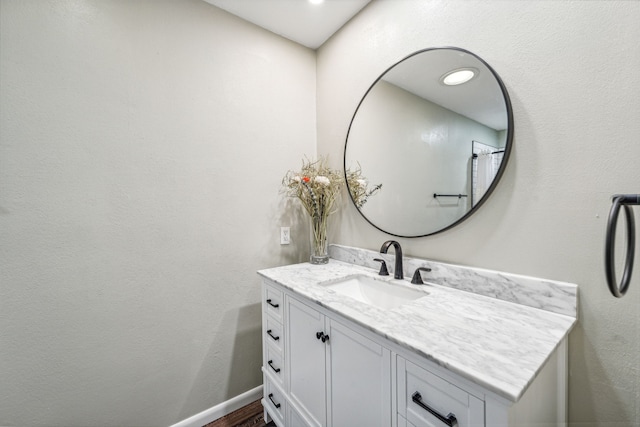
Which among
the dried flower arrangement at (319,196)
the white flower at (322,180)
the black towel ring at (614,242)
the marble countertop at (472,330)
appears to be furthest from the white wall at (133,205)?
the black towel ring at (614,242)

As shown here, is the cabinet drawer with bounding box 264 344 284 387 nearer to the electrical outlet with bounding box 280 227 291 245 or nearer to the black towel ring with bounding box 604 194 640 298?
the electrical outlet with bounding box 280 227 291 245

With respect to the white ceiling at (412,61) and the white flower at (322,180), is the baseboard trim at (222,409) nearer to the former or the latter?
the white flower at (322,180)

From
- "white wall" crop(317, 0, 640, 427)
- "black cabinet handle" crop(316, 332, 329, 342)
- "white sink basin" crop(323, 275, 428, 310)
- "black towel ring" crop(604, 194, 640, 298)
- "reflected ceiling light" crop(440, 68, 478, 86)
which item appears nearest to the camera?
"black towel ring" crop(604, 194, 640, 298)

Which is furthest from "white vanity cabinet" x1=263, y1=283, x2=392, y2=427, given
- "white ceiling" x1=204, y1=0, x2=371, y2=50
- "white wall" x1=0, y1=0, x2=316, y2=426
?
"white ceiling" x1=204, y1=0, x2=371, y2=50

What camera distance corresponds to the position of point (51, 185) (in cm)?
114

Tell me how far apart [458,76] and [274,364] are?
5.47 feet

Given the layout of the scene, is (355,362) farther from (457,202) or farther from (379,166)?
(379,166)

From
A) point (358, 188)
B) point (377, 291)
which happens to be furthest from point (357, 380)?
point (358, 188)


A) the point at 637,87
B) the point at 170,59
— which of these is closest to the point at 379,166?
the point at 637,87

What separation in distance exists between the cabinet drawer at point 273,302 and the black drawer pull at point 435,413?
0.74 meters

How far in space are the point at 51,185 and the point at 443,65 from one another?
6.02 ft

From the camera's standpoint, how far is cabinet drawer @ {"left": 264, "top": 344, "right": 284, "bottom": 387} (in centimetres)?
131

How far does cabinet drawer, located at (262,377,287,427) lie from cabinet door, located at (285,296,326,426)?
15cm

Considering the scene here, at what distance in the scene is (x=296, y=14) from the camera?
A: 1.63 metres
